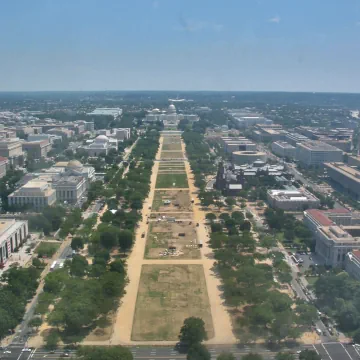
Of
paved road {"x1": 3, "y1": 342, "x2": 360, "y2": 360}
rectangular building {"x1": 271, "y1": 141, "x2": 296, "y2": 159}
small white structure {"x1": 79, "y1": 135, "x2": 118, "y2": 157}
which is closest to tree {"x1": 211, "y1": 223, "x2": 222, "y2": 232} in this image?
paved road {"x1": 3, "y1": 342, "x2": 360, "y2": 360}

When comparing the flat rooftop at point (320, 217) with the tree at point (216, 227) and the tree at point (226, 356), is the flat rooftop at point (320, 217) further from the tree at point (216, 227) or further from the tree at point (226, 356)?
the tree at point (226, 356)

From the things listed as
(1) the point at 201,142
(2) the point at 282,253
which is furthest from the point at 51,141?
(2) the point at 282,253

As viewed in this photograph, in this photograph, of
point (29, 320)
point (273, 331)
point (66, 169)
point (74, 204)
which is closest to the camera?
point (273, 331)

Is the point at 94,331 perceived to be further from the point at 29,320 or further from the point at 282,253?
the point at 282,253

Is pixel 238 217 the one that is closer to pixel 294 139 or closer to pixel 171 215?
pixel 171 215

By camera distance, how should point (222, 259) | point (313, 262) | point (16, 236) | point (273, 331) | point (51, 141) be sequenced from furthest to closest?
point (51, 141)
point (16, 236)
point (313, 262)
point (222, 259)
point (273, 331)

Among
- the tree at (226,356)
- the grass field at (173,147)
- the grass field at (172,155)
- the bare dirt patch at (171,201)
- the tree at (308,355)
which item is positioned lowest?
the grass field at (173,147)

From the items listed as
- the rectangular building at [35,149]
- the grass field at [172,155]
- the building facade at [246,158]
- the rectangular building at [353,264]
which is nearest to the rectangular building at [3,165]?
the rectangular building at [35,149]
